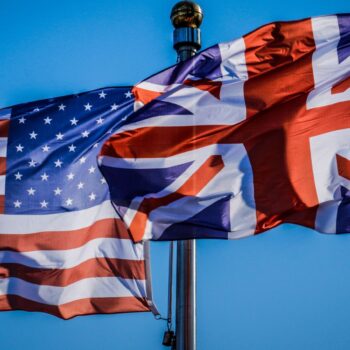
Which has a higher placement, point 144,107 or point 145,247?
point 144,107

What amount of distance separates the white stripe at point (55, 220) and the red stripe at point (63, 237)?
6 cm

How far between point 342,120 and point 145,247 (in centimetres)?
299

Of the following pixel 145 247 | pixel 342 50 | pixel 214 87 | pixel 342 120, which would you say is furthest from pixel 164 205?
pixel 342 50

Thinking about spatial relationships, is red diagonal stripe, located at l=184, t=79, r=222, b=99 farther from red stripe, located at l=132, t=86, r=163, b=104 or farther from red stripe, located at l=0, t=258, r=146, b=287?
red stripe, located at l=0, t=258, r=146, b=287

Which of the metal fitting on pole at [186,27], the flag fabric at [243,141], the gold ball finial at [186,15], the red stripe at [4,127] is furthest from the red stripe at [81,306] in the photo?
the gold ball finial at [186,15]

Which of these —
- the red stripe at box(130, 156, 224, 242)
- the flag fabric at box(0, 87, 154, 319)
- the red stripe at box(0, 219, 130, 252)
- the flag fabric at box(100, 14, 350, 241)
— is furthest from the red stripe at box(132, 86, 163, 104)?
the red stripe at box(0, 219, 130, 252)

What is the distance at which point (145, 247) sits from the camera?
27.1 feet

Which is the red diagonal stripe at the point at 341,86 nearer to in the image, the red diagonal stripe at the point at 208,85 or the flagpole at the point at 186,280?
the red diagonal stripe at the point at 208,85

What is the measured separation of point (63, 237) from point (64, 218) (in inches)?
10.5

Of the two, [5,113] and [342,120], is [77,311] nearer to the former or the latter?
[5,113]

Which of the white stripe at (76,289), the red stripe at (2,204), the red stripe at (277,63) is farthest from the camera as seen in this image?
the red stripe at (2,204)

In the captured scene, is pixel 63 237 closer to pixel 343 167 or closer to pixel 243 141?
pixel 243 141

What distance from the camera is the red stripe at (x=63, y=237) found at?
841 centimetres

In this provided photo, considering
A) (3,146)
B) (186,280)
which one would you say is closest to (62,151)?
(3,146)
